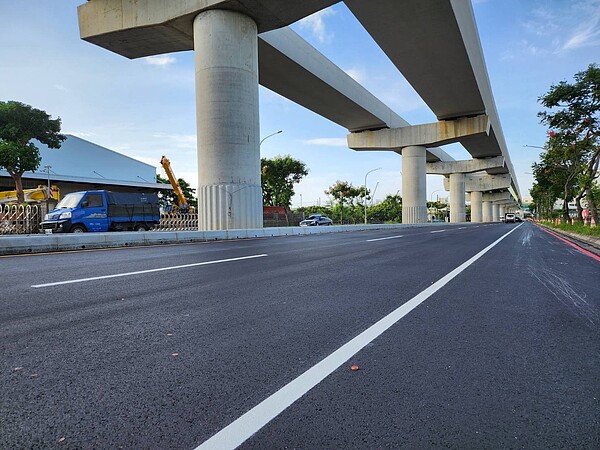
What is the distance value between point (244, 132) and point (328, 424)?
629 inches

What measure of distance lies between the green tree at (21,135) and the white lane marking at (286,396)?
38.0m

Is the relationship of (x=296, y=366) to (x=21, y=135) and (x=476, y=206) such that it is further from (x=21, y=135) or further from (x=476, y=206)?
(x=476, y=206)

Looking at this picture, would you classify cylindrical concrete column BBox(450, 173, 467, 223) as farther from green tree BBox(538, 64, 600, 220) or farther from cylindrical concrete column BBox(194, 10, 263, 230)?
cylindrical concrete column BBox(194, 10, 263, 230)

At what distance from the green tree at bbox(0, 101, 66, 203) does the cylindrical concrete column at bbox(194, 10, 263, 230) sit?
81.3 feet

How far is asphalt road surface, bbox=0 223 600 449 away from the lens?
178cm

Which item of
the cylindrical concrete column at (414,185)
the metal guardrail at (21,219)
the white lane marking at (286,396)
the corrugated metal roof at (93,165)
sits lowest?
the white lane marking at (286,396)

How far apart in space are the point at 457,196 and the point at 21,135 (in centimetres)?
5410

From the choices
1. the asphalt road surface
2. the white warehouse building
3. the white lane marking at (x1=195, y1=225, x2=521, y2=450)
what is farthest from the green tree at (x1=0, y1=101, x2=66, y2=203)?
the white lane marking at (x1=195, y1=225, x2=521, y2=450)

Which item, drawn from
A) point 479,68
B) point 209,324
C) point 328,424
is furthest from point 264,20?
point 328,424

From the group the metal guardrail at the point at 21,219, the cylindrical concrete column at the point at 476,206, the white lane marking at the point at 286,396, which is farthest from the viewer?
the cylindrical concrete column at the point at 476,206

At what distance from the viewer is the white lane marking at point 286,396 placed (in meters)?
1.69

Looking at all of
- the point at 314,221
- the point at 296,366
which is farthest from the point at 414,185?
the point at 296,366

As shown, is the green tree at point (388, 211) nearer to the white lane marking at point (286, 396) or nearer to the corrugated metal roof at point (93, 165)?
the corrugated metal roof at point (93, 165)

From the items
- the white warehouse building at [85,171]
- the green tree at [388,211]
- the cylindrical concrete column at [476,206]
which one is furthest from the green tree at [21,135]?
the cylindrical concrete column at [476,206]
